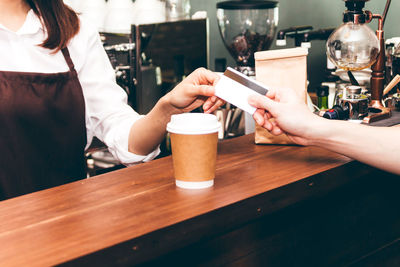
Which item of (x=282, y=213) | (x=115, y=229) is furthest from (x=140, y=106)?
(x=115, y=229)

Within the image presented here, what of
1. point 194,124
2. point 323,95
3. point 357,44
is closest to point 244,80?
point 194,124

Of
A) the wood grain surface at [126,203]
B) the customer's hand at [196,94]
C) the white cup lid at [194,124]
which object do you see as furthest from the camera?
the customer's hand at [196,94]

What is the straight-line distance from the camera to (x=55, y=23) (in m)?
1.64

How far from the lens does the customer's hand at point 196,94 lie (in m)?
1.38

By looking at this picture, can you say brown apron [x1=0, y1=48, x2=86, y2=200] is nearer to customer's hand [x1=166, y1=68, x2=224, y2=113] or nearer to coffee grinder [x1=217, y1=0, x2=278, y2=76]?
customer's hand [x1=166, y1=68, x2=224, y2=113]

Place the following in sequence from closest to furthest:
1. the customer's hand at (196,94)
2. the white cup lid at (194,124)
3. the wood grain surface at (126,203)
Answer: the wood grain surface at (126,203) → the white cup lid at (194,124) → the customer's hand at (196,94)

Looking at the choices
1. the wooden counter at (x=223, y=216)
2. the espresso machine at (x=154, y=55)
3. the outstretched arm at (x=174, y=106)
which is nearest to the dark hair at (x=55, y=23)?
the outstretched arm at (x=174, y=106)

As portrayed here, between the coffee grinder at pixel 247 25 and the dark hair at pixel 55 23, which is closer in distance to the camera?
the dark hair at pixel 55 23

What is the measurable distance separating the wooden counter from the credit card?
0.17 m

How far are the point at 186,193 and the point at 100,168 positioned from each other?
1.77 m

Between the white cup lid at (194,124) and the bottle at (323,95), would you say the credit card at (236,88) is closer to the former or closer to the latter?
the white cup lid at (194,124)

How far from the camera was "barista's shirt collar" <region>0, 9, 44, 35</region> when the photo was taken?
5.22 feet

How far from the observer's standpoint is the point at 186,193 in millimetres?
1110

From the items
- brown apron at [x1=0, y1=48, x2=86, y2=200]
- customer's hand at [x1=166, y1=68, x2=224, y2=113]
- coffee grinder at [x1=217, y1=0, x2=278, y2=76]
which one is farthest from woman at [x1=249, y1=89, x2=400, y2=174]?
coffee grinder at [x1=217, y1=0, x2=278, y2=76]
